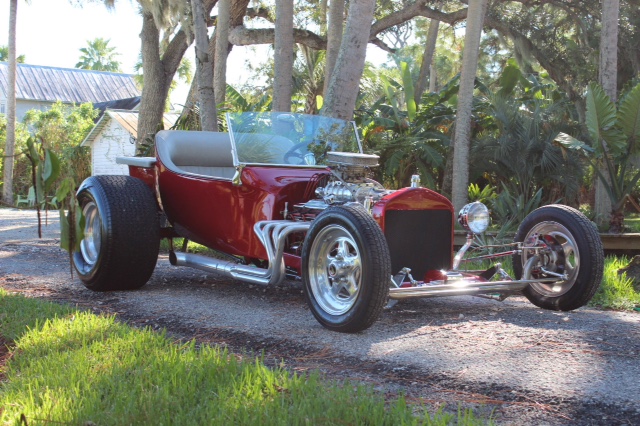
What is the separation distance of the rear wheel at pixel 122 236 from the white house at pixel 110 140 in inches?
958

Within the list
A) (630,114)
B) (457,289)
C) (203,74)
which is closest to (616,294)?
(457,289)

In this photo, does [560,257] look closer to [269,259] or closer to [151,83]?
[269,259]

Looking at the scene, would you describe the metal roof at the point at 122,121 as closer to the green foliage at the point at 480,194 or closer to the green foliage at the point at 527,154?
the green foliage at the point at 527,154

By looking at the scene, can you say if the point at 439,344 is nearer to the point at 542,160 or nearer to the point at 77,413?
the point at 77,413

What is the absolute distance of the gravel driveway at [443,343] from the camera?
326cm

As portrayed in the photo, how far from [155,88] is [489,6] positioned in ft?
29.1

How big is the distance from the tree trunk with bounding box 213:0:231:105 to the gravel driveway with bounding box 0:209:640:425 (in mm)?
7513

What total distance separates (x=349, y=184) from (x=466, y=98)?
7.52 m

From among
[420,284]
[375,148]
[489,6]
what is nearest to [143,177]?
[420,284]

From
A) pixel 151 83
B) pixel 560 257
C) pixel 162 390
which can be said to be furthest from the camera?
pixel 151 83

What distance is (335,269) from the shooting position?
15.9 feet

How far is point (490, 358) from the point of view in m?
3.96

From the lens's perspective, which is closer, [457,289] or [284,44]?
[457,289]

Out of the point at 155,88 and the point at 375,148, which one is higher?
the point at 155,88
